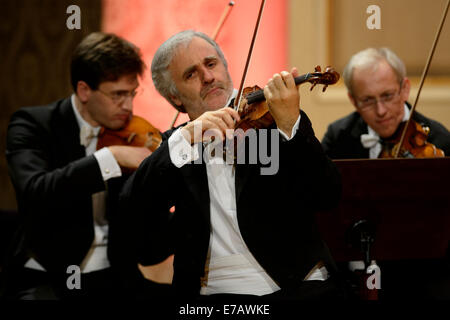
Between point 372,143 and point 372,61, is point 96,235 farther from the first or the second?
point 372,61

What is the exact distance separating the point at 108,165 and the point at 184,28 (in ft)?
2.09

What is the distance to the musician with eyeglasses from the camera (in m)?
1.77

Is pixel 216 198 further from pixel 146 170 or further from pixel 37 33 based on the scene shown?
pixel 37 33

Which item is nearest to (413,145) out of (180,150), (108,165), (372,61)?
(372,61)

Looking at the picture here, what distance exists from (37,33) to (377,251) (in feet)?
6.75

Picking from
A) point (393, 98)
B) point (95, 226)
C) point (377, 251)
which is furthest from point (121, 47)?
point (377, 251)

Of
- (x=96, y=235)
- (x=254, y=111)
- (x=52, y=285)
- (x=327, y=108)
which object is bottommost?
(x=52, y=285)

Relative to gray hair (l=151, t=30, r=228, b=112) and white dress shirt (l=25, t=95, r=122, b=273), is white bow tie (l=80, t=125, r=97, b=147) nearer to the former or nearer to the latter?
white dress shirt (l=25, t=95, r=122, b=273)

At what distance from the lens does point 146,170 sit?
127 cm

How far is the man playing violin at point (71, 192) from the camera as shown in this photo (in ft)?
5.61

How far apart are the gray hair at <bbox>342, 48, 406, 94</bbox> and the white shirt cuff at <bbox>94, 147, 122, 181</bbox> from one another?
0.89 m

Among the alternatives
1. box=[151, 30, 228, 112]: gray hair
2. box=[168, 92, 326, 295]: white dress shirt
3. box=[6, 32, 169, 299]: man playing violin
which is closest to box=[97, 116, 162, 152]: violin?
box=[6, 32, 169, 299]: man playing violin

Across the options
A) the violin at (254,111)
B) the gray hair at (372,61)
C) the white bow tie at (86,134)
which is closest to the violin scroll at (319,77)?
the violin at (254,111)

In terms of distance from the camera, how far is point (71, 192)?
5.40 feet
